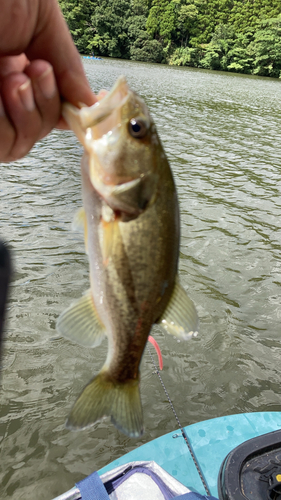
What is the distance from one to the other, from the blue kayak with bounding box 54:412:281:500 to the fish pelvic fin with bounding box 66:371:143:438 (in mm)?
2084

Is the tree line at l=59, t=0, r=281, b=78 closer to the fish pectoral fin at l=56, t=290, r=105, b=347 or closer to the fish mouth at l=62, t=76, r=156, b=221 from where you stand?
the fish mouth at l=62, t=76, r=156, b=221

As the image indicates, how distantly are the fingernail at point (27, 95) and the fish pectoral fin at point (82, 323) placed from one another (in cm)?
92

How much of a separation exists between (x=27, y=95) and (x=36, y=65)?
0.13 m

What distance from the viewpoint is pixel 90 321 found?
1383 millimetres

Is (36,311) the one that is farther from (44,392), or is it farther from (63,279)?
(44,392)

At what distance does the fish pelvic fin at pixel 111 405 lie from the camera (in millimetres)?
1267

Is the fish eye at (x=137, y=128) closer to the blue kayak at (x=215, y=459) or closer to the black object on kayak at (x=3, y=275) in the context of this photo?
the black object on kayak at (x=3, y=275)

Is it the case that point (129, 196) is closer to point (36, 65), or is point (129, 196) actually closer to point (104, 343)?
point (36, 65)

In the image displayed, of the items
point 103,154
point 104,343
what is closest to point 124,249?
point 103,154

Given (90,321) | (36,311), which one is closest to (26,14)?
(90,321)

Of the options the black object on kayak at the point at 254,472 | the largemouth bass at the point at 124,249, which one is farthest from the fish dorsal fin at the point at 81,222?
the black object on kayak at the point at 254,472

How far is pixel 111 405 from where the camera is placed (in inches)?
52.6

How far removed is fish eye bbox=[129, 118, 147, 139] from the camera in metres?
1.29

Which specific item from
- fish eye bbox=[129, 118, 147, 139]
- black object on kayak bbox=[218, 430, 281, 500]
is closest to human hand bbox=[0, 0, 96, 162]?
fish eye bbox=[129, 118, 147, 139]
